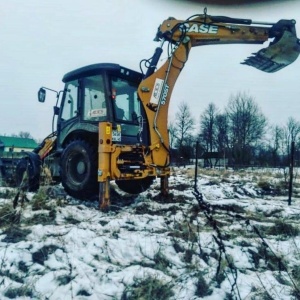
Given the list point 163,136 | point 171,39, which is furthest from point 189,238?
point 171,39

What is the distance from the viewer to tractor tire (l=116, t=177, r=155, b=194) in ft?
24.3

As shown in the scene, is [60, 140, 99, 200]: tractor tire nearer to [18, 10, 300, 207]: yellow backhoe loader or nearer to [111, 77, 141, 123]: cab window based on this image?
[18, 10, 300, 207]: yellow backhoe loader

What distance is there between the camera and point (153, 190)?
832 cm

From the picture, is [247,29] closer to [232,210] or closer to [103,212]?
[232,210]

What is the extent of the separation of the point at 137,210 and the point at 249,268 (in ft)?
9.04

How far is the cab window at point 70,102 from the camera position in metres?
6.82

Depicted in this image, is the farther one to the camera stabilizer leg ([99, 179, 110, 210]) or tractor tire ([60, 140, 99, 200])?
tractor tire ([60, 140, 99, 200])

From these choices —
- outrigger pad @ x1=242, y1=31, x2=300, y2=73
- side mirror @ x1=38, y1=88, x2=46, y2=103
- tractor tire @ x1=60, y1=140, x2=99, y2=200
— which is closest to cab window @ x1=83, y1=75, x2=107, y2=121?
tractor tire @ x1=60, y1=140, x2=99, y2=200

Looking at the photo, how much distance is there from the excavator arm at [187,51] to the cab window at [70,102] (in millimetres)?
1394

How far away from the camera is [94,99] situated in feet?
21.2

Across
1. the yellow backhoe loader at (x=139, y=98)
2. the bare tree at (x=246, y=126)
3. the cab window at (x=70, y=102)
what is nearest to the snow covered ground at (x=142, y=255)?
the yellow backhoe loader at (x=139, y=98)

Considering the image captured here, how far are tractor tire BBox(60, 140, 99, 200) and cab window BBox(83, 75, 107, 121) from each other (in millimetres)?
536

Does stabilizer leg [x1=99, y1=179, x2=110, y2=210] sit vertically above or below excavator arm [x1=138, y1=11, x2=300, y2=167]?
below

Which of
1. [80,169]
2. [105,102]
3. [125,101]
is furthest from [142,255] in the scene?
[125,101]
